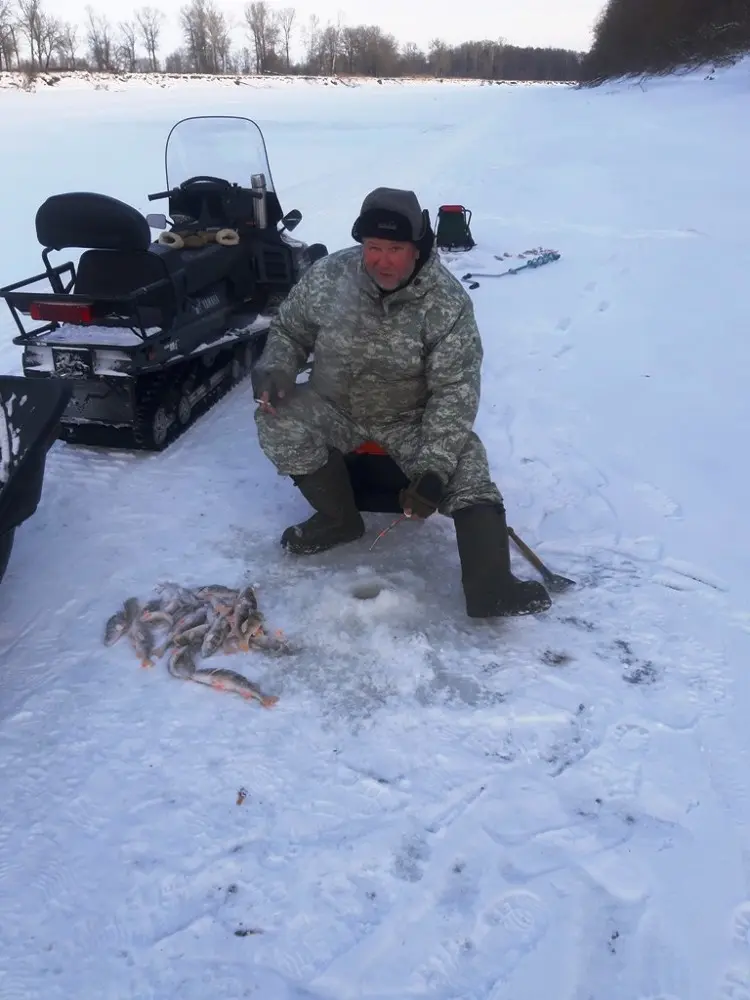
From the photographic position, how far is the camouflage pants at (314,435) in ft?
10.9

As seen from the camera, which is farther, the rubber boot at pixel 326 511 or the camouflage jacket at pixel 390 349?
the rubber boot at pixel 326 511

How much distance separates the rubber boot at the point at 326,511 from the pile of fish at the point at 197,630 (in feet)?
1.29

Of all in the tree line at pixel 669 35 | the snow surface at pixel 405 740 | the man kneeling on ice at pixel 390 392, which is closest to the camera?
the snow surface at pixel 405 740

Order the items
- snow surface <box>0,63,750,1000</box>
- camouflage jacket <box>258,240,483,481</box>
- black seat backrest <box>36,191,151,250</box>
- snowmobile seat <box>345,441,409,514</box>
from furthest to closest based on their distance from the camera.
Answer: black seat backrest <box>36,191,151,250</box> → snowmobile seat <box>345,441,409,514</box> → camouflage jacket <box>258,240,483,481</box> → snow surface <box>0,63,750,1000</box>

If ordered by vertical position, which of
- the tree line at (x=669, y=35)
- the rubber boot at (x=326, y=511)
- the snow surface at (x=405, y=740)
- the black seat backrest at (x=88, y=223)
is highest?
the tree line at (x=669, y=35)

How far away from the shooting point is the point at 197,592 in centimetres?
314

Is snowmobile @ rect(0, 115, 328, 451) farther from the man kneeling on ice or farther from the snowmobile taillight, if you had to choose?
the man kneeling on ice

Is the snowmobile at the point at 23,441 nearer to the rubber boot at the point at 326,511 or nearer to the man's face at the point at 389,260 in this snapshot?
the rubber boot at the point at 326,511

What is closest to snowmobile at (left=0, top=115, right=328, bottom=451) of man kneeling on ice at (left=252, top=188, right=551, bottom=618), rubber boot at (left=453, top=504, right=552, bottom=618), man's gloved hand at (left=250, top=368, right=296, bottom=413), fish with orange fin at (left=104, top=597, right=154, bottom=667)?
man's gloved hand at (left=250, top=368, right=296, bottom=413)

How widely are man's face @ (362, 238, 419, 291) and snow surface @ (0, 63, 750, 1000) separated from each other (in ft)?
3.73

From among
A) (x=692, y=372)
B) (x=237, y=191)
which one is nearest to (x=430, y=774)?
(x=692, y=372)

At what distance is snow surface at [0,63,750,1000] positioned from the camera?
193 cm

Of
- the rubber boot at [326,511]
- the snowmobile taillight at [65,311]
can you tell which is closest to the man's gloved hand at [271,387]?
the rubber boot at [326,511]

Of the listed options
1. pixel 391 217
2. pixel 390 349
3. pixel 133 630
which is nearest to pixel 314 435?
pixel 390 349
